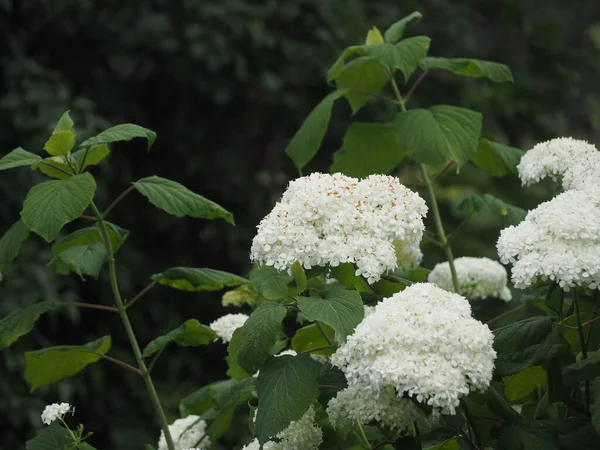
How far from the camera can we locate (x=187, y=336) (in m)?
1.83

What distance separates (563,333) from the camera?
1.71 m

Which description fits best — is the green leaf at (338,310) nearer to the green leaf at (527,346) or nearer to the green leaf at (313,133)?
the green leaf at (527,346)

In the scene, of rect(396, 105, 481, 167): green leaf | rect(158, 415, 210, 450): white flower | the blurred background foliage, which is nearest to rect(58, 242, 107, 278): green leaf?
rect(158, 415, 210, 450): white flower

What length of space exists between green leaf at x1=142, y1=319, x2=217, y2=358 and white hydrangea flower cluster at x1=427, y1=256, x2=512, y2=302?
614 mm

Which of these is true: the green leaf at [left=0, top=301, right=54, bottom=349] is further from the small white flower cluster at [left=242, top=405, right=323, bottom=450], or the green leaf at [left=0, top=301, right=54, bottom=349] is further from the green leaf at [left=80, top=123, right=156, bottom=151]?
the small white flower cluster at [left=242, top=405, right=323, bottom=450]

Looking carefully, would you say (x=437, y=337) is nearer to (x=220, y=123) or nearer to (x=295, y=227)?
(x=295, y=227)

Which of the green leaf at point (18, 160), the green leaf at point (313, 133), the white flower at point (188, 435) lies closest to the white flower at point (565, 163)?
the green leaf at point (313, 133)

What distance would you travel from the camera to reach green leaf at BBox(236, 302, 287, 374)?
144 centimetres

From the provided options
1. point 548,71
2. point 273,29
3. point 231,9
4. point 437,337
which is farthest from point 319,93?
point 437,337

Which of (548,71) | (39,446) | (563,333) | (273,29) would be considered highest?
(563,333)

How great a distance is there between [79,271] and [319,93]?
342cm

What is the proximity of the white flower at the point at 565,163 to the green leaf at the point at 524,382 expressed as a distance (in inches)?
13.4

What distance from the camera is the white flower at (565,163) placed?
175cm

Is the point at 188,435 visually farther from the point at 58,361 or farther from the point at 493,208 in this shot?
the point at 493,208
